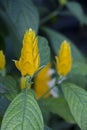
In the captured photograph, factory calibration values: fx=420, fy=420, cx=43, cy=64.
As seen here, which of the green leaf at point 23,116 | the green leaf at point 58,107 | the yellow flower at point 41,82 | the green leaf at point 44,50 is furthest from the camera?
the yellow flower at point 41,82

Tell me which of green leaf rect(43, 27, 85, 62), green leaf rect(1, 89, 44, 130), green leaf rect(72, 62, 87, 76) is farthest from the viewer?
green leaf rect(43, 27, 85, 62)

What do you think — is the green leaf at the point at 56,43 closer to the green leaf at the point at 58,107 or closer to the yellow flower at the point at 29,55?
the green leaf at the point at 58,107

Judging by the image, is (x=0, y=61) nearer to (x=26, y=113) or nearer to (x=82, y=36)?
(x=26, y=113)

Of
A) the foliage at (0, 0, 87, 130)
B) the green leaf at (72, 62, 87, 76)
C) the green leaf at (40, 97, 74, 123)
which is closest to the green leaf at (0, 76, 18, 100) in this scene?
the foliage at (0, 0, 87, 130)

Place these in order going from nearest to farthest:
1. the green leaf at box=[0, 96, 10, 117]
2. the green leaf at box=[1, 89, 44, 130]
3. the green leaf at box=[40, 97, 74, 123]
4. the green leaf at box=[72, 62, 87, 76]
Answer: the green leaf at box=[1, 89, 44, 130] → the green leaf at box=[0, 96, 10, 117] → the green leaf at box=[40, 97, 74, 123] → the green leaf at box=[72, 62, 87, 76]

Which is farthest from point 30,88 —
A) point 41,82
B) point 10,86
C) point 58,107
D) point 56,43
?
point 56,43

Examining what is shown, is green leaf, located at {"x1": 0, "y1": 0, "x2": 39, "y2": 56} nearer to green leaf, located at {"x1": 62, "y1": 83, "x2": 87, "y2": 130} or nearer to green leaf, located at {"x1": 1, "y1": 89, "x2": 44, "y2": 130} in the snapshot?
green leaf, located at {"x1": 62, "y1": 83, "x2": 87, "y2": 130}

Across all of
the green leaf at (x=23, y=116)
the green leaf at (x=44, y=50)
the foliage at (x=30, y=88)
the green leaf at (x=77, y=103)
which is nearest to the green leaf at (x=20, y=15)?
the foliage at (x=30, y=88)
